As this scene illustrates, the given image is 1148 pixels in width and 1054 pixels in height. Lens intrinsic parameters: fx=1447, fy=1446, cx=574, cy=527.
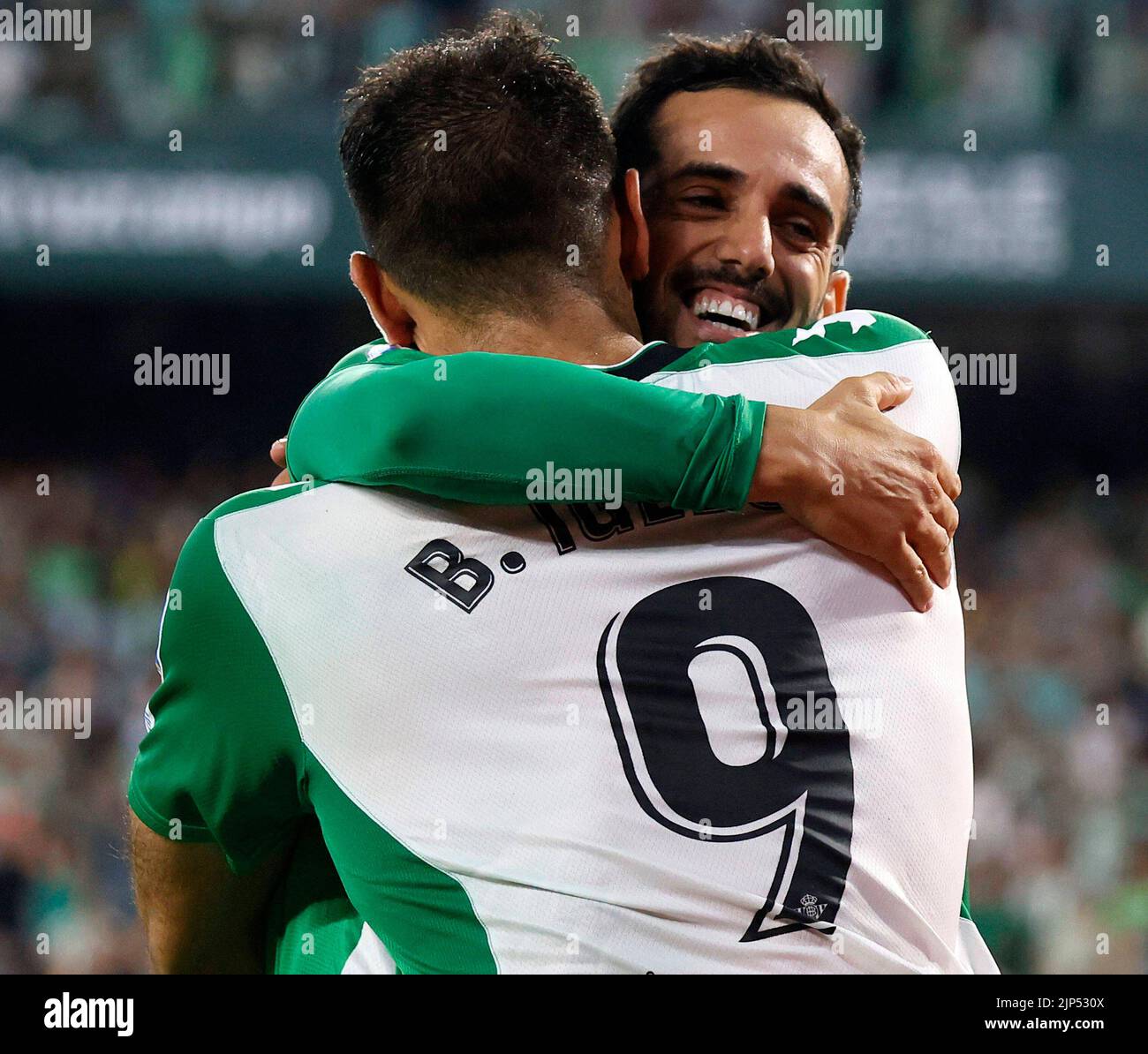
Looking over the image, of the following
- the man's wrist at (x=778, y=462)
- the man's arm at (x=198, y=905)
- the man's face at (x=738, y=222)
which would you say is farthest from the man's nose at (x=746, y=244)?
the man's arm at (x=198, y=905)

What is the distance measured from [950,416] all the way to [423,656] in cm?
63

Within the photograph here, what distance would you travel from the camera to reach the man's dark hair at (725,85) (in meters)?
2.11

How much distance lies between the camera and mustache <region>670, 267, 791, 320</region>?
76.7 inches

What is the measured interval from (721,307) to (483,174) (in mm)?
521

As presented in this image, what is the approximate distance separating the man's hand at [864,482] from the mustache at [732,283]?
0.50 m

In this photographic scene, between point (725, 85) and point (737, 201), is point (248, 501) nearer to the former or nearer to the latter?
point (737, 201)

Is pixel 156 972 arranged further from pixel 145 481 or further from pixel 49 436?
pixel 49 436

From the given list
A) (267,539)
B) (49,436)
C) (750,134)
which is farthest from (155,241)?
(267,539)

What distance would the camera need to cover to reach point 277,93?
6.51 m

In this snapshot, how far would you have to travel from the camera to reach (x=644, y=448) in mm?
1367

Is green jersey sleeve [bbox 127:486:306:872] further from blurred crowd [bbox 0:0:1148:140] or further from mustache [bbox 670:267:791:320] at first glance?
blurred crowd [bbox 0:0:1148:140]

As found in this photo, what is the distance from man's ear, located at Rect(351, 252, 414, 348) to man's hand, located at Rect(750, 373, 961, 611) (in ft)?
1.52

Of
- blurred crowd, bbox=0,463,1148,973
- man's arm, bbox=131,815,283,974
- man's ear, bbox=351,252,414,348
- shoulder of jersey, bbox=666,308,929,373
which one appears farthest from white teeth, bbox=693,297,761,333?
blurred crowd, bbox=0,463,1148,973

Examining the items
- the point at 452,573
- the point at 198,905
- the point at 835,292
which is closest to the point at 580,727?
the point at 452,573
